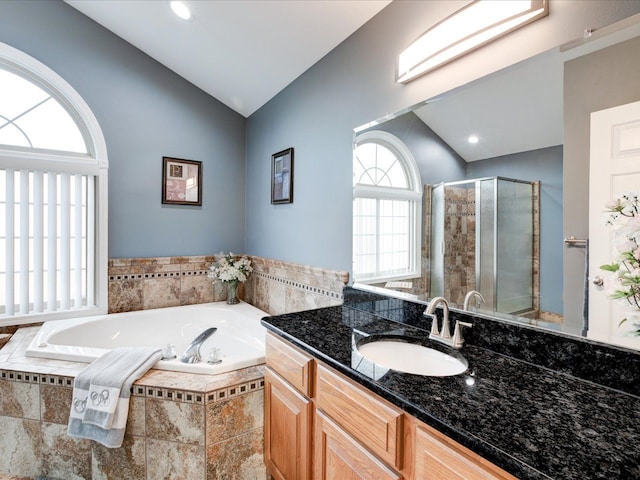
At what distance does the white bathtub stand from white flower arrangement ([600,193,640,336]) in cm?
210

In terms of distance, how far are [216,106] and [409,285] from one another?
2.70m

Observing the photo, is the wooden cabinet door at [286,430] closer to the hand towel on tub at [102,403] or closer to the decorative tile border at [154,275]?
the hand towel on tub at [102,403]

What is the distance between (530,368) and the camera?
1109mm

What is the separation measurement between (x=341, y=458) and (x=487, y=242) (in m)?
0.96

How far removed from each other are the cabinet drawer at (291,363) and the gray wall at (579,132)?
93cm

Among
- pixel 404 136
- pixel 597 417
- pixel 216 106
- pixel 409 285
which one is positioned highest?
pixel 216 106

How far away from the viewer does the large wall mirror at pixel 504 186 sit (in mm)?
1076

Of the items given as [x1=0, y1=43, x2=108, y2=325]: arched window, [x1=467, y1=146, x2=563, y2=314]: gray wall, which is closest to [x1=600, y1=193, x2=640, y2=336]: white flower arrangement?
[x1=467, y1=146, x2=563, y2=314]: gray wall

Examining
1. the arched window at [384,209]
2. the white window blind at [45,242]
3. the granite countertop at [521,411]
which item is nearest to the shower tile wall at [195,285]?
the white window blind at [45,242]

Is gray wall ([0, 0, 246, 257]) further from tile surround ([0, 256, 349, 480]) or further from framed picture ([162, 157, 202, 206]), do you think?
tile surround ([0, 256, 349, 480])

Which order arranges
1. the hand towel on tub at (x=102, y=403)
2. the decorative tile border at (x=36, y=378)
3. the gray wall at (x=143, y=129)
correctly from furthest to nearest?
the gray wall at (x=143, y=129) → the decorative tile border at (x=36, y=378) → the hand towel on tub at (x=102, y=403)

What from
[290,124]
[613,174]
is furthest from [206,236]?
[613,174]

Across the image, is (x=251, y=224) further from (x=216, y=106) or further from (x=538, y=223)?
(x=538, y=223)

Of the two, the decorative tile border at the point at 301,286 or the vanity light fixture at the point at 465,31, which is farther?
the decorative tile border at the point at 301,286
